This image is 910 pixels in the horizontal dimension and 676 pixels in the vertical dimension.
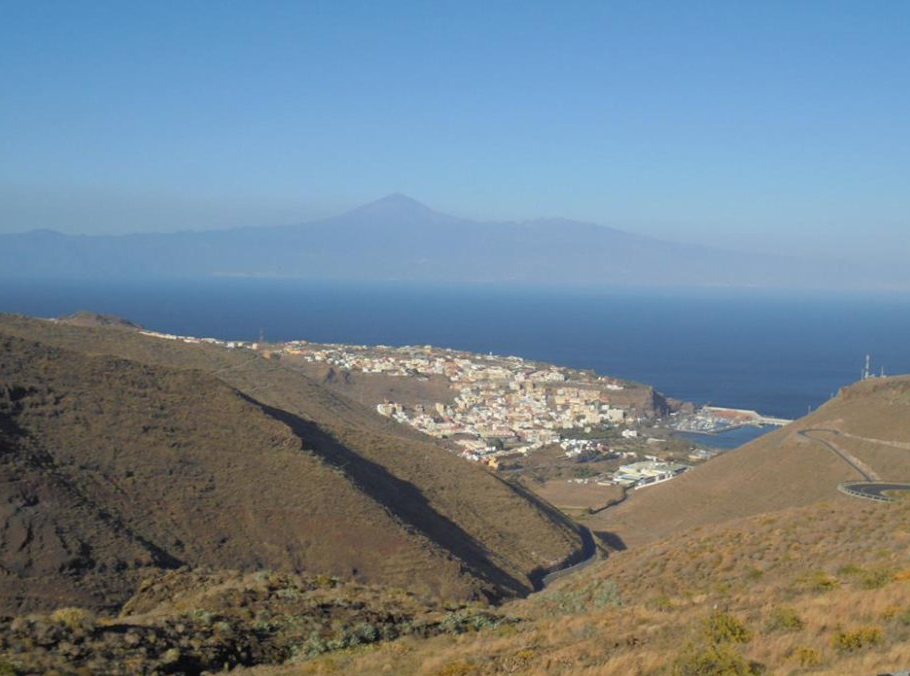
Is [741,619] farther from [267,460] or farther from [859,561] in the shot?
[267,460]

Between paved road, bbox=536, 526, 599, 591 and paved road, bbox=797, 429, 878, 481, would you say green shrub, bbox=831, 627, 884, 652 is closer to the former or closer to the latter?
paved road, bbox=536, 526, 599, 591

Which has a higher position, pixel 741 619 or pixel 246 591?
pixel 741 619

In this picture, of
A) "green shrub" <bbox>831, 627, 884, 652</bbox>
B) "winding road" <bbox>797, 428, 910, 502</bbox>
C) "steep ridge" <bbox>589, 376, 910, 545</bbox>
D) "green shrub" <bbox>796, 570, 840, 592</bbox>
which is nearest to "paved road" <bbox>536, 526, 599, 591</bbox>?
"steep ridge" <bbox>589, 376, 910, 545</bbox>

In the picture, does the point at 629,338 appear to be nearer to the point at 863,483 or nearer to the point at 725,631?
the point at 863,483

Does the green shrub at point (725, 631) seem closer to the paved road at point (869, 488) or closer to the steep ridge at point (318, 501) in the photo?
the steep ridge at point (318, 501)

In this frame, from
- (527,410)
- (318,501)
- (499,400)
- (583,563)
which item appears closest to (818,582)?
(318,501)

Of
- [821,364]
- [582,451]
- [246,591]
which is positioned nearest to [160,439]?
[246,591]
